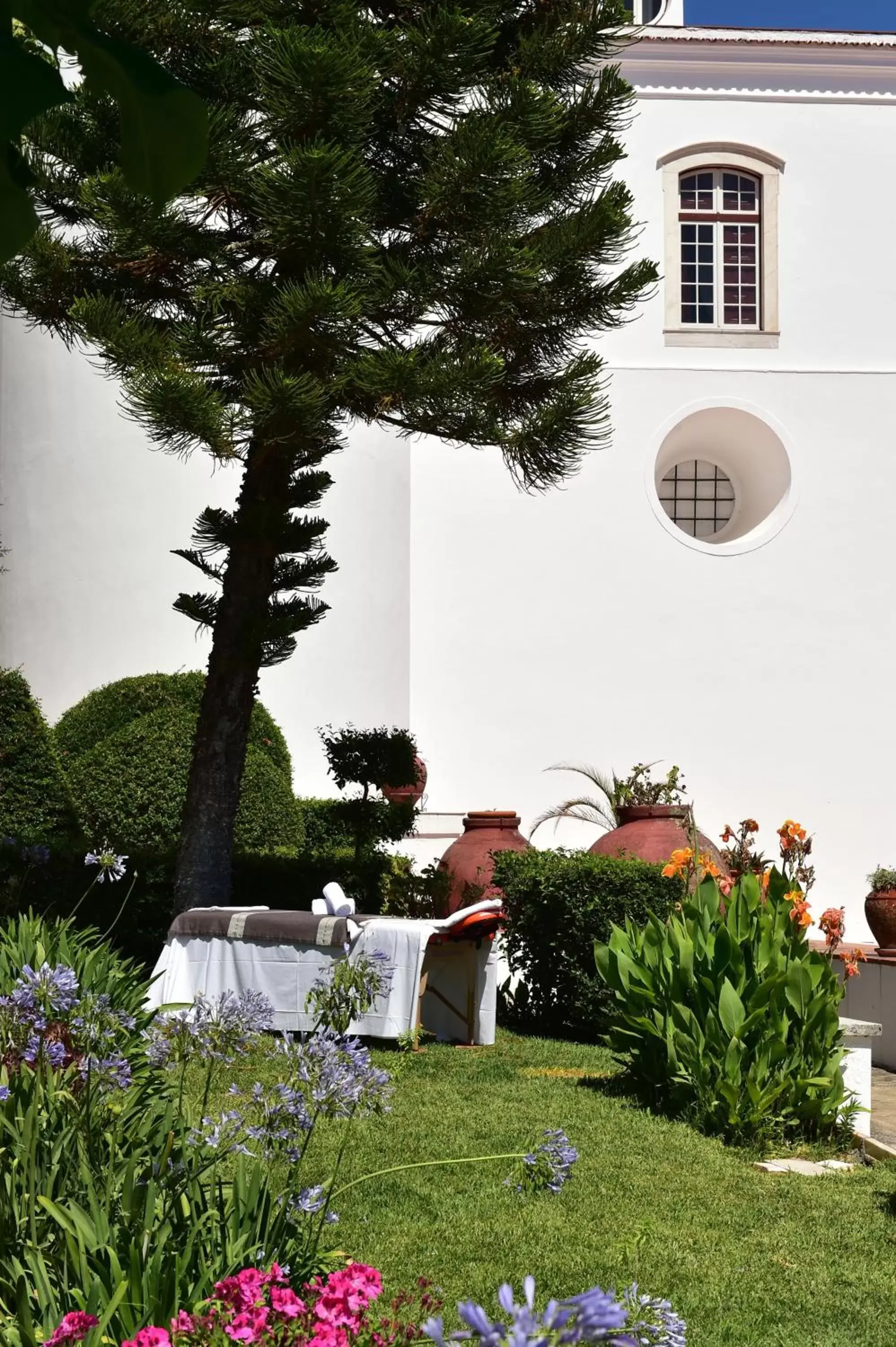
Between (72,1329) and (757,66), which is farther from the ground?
(757,66)

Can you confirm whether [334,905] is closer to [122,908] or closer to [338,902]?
[338,902]

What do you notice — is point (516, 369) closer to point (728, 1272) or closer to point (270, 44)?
point (270, 44)

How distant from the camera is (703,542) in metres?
15.3

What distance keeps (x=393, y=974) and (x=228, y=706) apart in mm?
2169

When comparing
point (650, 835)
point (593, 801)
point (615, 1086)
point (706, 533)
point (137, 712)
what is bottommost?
point (615, 1086)

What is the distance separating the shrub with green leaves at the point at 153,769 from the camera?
10727 millimetres

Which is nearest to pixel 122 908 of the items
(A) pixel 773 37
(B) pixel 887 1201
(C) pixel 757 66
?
(B) pixel 887 1201

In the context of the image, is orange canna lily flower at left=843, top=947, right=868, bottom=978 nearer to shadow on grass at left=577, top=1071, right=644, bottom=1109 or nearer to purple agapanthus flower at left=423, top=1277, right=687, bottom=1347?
shadow on grass at left=577, top=1071, right=644, bottom=1109

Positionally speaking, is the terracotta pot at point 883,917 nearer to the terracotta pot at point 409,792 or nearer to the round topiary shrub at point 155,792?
the terracotta pot at point 409,792

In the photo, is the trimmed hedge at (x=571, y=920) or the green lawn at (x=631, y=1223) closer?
the green lawn at (x=631, y=1223)

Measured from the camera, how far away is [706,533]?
625 inches

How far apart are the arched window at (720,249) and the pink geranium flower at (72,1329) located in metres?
14.4

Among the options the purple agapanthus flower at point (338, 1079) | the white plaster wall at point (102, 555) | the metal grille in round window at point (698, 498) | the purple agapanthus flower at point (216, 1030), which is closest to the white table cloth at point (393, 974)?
the purple agapanthus flower at point (216, 1030)

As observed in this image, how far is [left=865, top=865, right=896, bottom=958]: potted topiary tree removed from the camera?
346 inches
